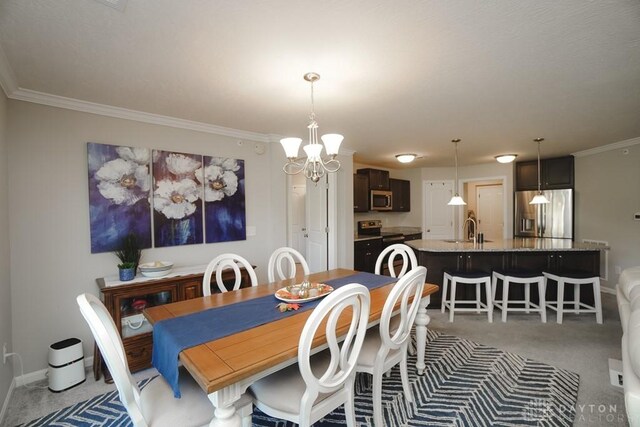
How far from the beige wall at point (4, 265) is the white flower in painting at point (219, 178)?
1453mm

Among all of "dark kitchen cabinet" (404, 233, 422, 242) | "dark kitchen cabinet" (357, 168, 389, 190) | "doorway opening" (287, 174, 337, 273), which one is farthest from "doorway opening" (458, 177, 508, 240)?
"doorway opening" (287, 174, 337, 273)

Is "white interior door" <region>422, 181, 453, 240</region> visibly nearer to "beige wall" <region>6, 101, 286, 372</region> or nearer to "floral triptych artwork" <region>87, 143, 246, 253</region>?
"floral triptych artwork" <region>87, 143, 246, 253</region>

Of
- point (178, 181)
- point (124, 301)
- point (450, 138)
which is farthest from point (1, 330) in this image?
point (450, 138)

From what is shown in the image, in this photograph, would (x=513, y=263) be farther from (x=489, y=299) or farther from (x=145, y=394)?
(x=145, y=394)

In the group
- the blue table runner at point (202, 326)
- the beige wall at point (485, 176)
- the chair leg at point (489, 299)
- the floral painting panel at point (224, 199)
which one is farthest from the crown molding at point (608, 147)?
the floral painting panel at point (224, 199)

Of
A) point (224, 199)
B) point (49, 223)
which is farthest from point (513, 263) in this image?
point (49, 223)

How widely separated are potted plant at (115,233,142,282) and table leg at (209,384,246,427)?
70.1 inches

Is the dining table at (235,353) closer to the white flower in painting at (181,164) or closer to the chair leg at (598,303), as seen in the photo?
the white flower in painting at (181,164)

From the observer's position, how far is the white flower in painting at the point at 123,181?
268 centimetres

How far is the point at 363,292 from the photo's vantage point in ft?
4.49

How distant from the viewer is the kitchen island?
12.5ft

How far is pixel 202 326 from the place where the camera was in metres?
1.61

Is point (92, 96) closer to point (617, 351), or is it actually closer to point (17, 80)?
point (17, 80)

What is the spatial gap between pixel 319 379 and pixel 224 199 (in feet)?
8.02
